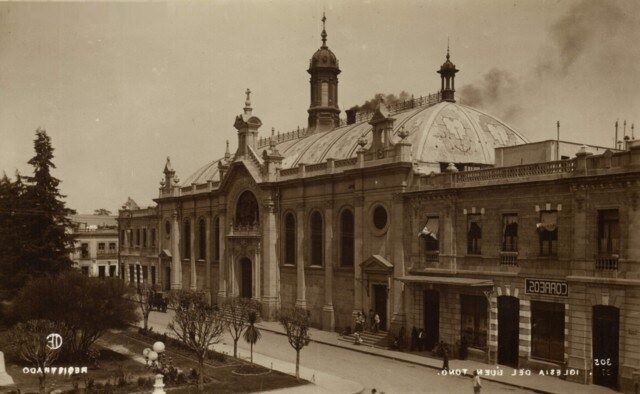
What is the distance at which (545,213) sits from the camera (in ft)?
105

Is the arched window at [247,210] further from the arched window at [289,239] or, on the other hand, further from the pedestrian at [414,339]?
the pedestrian at [414,339]

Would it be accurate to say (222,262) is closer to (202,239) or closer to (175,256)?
(202,239)

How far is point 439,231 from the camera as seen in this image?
37.7m

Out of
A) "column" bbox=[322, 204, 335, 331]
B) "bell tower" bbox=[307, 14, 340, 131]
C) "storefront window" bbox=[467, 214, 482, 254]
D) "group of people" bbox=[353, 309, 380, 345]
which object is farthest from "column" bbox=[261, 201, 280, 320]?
"storefront window" bbox=[467, 214, 482, 254]

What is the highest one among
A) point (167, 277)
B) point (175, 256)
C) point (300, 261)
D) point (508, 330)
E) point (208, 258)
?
point (300, 261)

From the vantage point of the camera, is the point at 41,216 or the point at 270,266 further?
the point at 270,266

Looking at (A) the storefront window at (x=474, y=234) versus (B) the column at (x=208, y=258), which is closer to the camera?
(A) the storefront window at (x=474, y=234)

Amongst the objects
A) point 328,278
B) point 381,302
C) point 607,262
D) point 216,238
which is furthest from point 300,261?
point 607,262

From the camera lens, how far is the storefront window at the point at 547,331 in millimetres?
31219

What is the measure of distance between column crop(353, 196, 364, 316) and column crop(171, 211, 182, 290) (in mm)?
31223

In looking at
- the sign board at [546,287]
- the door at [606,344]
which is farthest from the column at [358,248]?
the door at [606,344]

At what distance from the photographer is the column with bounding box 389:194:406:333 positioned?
39844 mm

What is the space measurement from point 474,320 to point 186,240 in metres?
41.3

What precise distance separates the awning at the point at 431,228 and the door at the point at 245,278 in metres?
23.2
